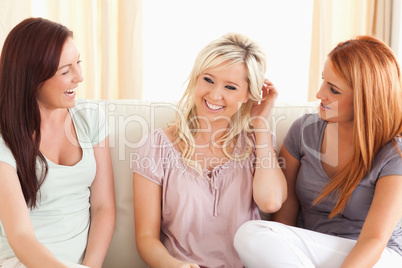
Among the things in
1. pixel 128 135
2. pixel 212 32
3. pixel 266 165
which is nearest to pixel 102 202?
pixel 128 135

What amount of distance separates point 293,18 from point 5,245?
2080mm

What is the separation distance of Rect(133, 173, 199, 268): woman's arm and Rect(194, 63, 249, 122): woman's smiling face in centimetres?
36

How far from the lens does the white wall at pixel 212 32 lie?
9.29ft

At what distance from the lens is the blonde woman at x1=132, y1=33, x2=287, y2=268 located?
1.68 metres

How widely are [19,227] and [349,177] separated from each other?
1.12m

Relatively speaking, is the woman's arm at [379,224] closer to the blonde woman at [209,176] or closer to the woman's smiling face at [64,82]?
the blonde woman at [209,176]

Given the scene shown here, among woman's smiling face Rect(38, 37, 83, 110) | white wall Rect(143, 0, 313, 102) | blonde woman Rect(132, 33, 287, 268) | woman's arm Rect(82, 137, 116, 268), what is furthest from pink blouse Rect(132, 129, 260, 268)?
white wall Rect(143, 0, 313, 102)

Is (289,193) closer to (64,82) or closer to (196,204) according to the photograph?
(196,204)

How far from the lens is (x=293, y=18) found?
9.32 ft

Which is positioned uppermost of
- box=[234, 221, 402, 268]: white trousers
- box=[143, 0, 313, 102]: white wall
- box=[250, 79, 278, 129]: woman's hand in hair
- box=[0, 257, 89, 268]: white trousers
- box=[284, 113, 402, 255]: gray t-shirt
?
box=[143, 0, 313, 102]: white wall

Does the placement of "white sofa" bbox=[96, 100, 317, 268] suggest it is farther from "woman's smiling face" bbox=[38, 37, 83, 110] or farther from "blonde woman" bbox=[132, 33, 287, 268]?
"woman's smiling face" bbox=[38, 37, 83, 110]

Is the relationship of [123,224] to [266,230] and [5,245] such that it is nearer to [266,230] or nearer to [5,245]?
[5,245]

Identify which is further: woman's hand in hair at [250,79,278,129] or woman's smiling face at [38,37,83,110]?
woman's hand in hair at [250,79,278,129]

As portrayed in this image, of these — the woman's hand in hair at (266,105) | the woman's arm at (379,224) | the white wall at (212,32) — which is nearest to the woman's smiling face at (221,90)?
the woman's hand in hair at (266,105)
